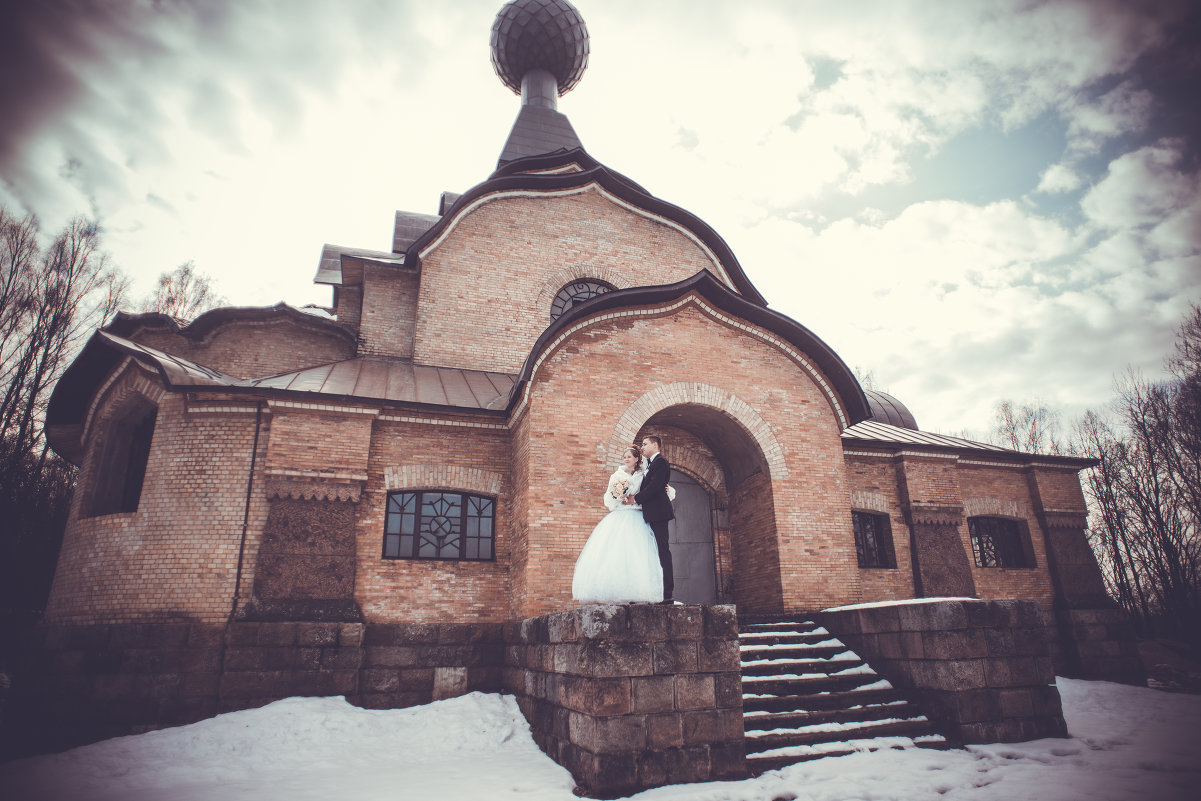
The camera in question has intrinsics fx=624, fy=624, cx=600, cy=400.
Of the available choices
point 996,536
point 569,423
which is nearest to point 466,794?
point 569,423

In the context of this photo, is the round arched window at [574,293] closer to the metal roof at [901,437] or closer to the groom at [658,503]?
the metal roof at [901,437]

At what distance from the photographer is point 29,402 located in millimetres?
14328

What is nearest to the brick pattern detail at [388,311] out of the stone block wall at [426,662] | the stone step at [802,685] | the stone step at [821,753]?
the stone block wall at [426,662]

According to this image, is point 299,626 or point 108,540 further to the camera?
point 108,540

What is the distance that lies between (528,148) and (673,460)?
32.7ft

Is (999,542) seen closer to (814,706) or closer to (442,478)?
(814,706)

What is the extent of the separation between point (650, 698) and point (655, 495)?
1756 mm

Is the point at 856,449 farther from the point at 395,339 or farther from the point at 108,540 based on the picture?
the point at 108,540

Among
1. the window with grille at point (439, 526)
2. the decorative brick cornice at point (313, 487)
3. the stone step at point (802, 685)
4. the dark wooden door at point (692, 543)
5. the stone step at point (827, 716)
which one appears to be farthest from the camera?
the dark wooden door at point (692, 543)

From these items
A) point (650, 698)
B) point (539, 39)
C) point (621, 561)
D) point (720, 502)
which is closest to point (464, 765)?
Result: point (650, 698)

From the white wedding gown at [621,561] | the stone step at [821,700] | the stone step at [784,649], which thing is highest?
the white wedding gown at [621,561]

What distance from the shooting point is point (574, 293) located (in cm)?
1266

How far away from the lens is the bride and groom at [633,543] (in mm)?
5660

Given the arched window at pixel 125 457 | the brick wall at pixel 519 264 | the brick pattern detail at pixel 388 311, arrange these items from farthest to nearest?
1. the brick pattern detail at pixel 388 311
2. the brick wall at pixel 519 264
3. the arched window at pixel 125 457
